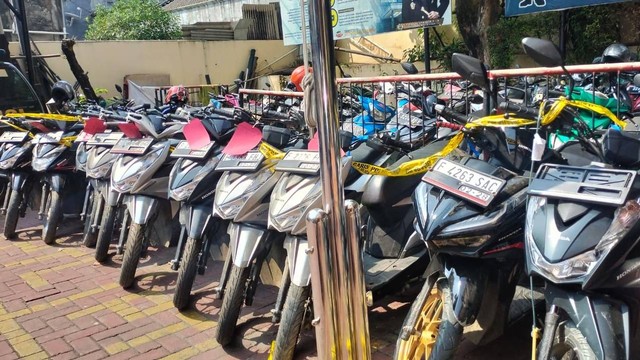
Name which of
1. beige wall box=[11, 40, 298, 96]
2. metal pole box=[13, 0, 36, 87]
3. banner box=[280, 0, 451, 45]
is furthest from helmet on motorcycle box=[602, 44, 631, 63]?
beige wall box=[11, 40, 298, 96]

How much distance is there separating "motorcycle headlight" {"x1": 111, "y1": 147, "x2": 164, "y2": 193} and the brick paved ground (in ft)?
2.42

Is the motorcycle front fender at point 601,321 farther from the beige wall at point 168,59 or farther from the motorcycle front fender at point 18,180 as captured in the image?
the beige wall at point 168,59

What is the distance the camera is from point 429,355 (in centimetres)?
241

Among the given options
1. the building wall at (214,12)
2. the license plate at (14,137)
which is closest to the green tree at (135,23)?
the building wall at (214,12)

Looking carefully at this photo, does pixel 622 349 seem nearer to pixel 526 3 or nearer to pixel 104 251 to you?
pixel 104 251

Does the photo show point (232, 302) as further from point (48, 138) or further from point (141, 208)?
point (48, 138)

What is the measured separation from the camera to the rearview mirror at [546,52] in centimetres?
217

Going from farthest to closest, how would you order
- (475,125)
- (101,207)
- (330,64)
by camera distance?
(101,207)
(475,125)
(330,64)

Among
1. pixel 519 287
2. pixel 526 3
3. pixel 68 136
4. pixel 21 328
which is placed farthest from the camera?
pixel 526 3

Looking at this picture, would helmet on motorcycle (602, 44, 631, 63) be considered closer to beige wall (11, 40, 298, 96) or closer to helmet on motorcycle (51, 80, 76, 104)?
helmet on motorcycle (51, 80, 76, 104)

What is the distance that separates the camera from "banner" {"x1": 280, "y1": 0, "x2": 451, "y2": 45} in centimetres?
952

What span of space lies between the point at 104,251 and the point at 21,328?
1073mm

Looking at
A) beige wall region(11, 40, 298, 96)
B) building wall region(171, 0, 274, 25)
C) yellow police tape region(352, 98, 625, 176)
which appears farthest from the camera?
building wall region(171, 0, 274, 25)

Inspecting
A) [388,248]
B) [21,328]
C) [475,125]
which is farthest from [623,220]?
[21,328]
